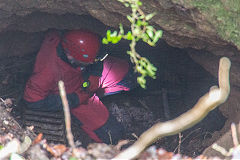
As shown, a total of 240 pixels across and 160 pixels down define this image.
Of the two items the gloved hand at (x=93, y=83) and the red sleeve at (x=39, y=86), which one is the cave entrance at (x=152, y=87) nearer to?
the red sleeve at (x=39, y=86)

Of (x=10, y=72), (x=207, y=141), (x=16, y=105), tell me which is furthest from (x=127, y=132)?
(x=10, y=72)

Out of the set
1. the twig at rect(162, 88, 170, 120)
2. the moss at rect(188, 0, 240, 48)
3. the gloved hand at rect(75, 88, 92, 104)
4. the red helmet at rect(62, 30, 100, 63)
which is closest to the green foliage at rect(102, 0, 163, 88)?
the moss at rect(188, 0, 240, 48)

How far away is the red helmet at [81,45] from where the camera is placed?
4.18 meters

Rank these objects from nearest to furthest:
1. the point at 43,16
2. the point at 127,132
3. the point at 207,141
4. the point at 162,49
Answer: the point at 207,141
the point at 43,16
the point at 127,132
the point at 162,49

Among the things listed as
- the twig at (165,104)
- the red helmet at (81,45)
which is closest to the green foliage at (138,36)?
Answer: the red helmet at (81,45)

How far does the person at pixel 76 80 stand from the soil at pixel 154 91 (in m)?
0.26

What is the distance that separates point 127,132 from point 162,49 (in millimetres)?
1499

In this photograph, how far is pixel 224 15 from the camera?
2594mm

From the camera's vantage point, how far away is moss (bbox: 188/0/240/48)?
8.25ft

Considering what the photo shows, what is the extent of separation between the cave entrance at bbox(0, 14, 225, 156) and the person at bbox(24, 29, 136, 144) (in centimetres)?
28

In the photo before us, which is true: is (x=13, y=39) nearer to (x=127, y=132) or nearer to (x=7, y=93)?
(x=7, y=93)

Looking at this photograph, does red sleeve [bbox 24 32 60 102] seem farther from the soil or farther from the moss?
the moss

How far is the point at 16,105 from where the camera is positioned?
4.50m

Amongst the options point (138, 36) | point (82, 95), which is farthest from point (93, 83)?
point (138, 36)
